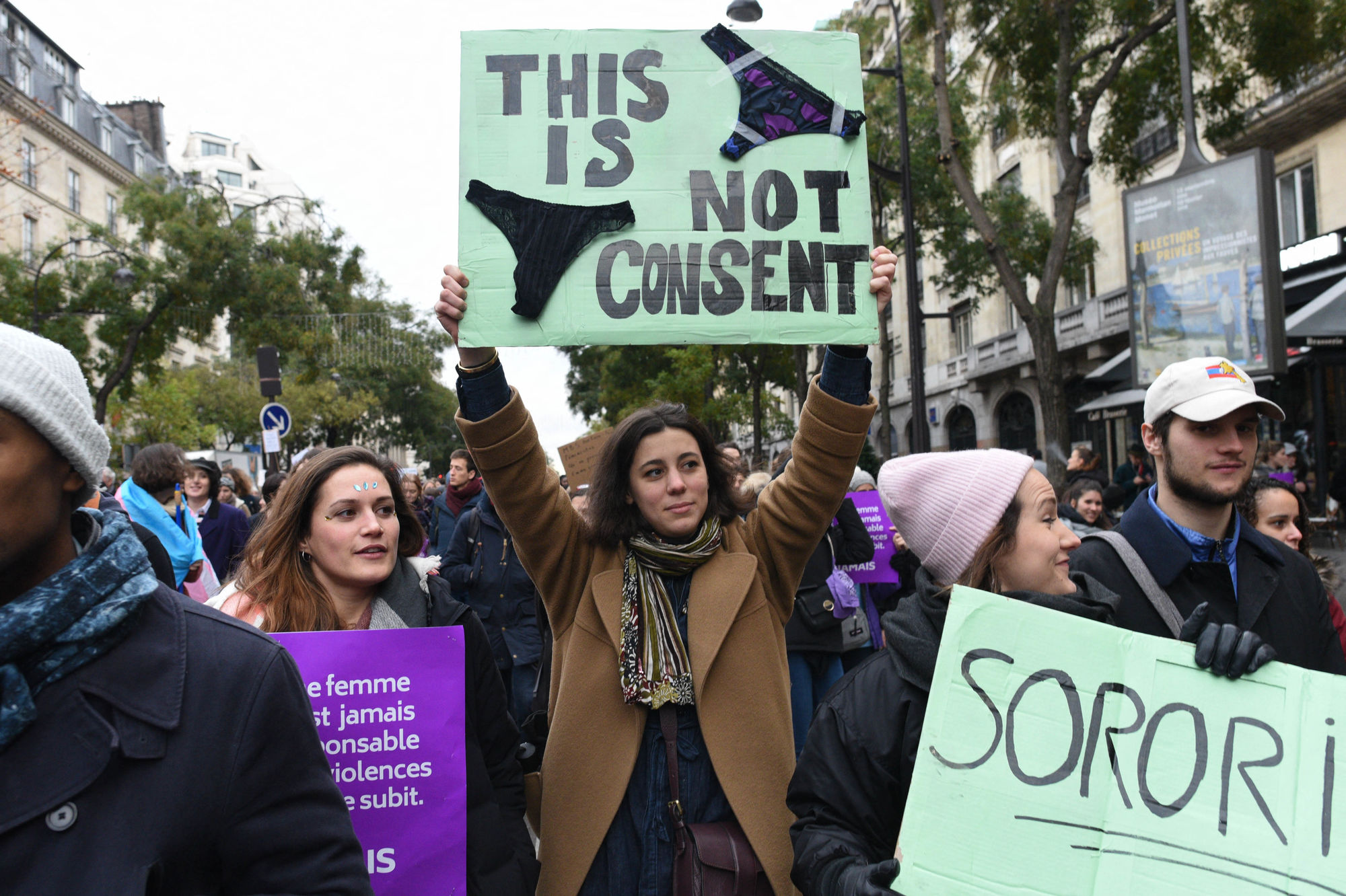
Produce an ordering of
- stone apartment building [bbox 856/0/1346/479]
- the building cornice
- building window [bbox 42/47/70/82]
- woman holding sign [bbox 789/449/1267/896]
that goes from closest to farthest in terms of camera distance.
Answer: woman holding sign [bbox 789/449/1267/896], stone apartment building [bbox 856/0/1346/479], the building cornice, building window [bbox 42/47/70/82]

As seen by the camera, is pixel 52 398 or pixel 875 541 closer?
pixel 52 398

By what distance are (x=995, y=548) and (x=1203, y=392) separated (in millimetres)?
1056

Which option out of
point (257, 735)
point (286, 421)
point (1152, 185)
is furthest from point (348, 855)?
point (286, 421)

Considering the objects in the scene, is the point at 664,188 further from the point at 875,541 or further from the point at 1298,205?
the point at 1298,205

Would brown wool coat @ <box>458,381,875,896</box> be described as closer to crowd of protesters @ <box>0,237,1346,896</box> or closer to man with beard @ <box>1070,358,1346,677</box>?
crowd of protesters @ <box>0,237,1346,896</box>

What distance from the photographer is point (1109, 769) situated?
168cm

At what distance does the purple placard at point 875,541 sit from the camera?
19.7ft

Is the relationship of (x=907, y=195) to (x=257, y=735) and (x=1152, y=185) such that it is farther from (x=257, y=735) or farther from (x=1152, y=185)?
(x=257, y=735)

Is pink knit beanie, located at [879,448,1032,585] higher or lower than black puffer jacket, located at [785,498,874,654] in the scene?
higher

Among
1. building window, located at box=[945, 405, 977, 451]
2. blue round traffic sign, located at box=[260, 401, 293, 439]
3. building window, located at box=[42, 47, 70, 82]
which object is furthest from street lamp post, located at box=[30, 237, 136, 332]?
building window, located at box=[42, 47, 70, 82]

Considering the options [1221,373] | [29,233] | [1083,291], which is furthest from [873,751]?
[29,233]

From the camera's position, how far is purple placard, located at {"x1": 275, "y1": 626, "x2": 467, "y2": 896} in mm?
2176

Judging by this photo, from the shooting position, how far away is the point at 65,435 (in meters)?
1.27

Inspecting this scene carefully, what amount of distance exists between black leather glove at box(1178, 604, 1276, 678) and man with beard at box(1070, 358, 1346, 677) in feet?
2.49
